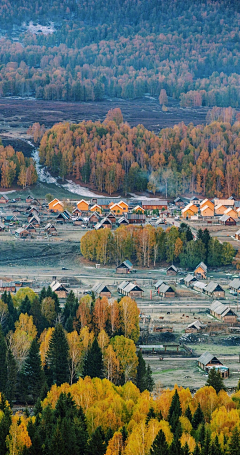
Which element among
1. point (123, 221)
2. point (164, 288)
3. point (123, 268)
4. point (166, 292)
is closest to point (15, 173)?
point (123, 221)

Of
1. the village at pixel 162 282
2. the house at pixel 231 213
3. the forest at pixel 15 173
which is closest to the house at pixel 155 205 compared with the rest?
the village at pixel 162 282

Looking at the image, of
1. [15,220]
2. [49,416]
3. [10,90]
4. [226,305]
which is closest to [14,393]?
[49,416]

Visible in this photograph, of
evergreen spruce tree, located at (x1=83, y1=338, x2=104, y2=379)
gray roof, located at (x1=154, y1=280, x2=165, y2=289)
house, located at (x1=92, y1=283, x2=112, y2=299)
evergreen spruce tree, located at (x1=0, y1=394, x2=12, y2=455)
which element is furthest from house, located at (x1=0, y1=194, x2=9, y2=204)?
evergreen spruce tree, located at (x1=0, y1=394, x2=12, y2=455)

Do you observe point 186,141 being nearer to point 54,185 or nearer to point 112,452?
point 54,185

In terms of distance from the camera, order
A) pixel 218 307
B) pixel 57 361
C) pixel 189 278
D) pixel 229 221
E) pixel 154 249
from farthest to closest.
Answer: pixel 229 221
pixel 154 249
pixel 189 278
pixel 218 307
pixel 57 361

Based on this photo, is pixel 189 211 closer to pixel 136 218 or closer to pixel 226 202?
pixel 226 202

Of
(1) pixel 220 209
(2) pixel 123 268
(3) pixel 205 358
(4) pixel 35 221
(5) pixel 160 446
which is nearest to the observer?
(5) pixel 160 446
